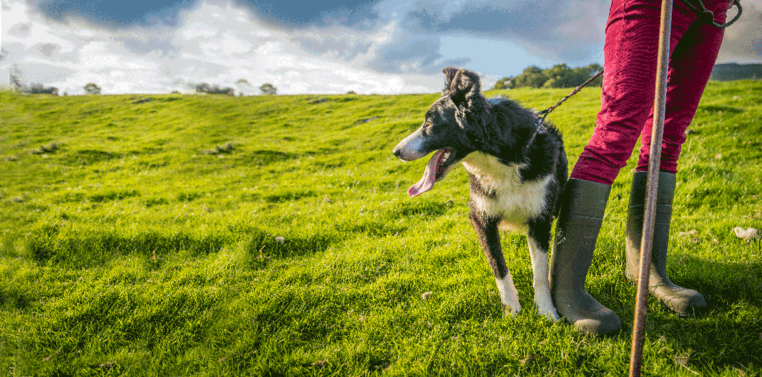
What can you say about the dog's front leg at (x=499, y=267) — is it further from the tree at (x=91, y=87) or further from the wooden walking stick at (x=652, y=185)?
the tree at (x=91, y=87)

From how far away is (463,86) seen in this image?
263 centimetres

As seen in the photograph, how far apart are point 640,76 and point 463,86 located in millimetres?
1174

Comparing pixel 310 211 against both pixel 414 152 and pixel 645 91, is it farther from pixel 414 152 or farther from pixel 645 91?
pixel 645 91

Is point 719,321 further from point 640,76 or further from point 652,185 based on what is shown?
point 640,76

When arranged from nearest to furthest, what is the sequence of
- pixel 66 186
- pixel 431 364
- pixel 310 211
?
pixel 431 364 < pixel 310 211 < pixel 66 186

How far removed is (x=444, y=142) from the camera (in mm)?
2768

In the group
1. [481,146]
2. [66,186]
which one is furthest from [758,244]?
[66,186]

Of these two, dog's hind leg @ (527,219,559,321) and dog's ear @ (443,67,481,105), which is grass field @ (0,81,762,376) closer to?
dog's hind leg @ (527,219,559,321)

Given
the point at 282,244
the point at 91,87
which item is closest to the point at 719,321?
the point at 91,87

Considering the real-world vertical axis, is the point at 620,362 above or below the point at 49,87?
below

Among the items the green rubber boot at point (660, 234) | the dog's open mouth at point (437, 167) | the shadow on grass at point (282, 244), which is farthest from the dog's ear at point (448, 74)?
the shadow on grass at point (282, 244)

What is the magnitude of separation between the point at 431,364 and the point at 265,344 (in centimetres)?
132

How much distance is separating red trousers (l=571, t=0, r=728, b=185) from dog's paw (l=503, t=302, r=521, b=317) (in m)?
1.20

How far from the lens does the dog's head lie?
2.67 meters
